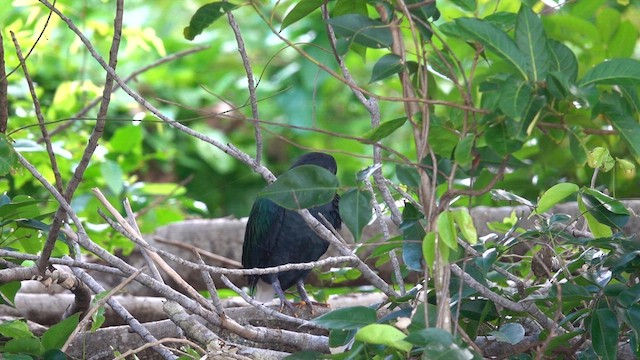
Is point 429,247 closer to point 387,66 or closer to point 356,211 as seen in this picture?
point 356,211

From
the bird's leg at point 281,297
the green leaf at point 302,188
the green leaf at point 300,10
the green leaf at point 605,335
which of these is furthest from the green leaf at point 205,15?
the bird's leg at point 281,297

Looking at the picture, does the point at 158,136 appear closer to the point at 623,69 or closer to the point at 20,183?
the point at 20,183

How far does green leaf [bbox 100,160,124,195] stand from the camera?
11.3 feet

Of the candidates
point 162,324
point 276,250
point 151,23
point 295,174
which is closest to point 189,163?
point 151,23

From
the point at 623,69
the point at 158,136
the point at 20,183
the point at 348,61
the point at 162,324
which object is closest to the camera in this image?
the point at 623,69

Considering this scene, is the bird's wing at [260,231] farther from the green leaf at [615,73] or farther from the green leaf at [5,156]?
the green leaf at [615,73]

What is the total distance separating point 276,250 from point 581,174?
51.7 inches

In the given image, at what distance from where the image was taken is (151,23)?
6844mm

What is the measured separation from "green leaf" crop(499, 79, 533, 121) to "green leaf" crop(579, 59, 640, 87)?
0.12m

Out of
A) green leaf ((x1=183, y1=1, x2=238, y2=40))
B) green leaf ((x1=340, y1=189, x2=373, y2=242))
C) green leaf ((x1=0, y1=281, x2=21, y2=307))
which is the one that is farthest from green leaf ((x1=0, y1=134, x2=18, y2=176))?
green leaf ((x1=340, y1=189, x2=373, y2=242))

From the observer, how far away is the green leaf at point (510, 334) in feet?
5.33

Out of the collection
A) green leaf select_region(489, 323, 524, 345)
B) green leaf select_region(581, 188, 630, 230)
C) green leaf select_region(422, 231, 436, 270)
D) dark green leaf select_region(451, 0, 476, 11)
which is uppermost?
dark green leaf select_region(451, 0, 476, 11)

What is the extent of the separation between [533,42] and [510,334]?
1.89 feet

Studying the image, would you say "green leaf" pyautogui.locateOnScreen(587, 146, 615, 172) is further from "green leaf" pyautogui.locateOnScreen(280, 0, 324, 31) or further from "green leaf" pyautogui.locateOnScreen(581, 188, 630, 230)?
"green leaf" pyautogui.locateOnScreen(280, 0, 324, 31)
